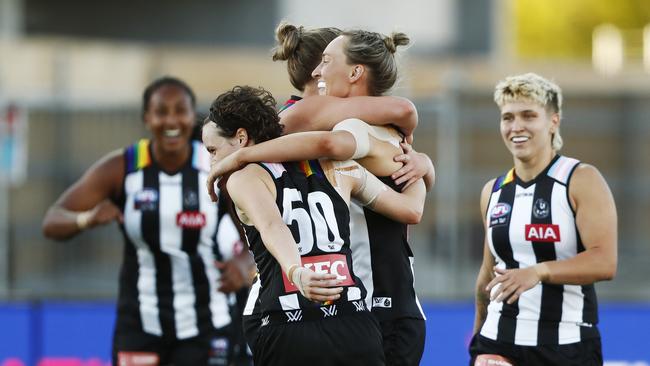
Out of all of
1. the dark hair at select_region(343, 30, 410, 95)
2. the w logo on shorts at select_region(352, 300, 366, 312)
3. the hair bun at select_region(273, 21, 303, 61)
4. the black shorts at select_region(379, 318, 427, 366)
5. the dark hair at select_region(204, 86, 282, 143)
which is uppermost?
the hair bun at select_region(273, 21, 303, 61)

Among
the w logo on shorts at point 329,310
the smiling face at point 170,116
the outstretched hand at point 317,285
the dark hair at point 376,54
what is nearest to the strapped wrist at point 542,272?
the dark hair at point 376,54

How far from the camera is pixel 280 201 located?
4.32m

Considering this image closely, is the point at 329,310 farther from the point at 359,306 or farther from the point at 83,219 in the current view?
the point at 83,219

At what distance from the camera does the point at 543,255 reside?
558 cm

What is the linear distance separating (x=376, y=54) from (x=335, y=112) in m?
0.29

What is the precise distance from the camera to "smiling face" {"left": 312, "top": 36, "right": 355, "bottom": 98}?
4.65 metres

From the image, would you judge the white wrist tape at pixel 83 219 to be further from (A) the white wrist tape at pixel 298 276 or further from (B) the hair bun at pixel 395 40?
(A) the white wrist tape at pixel 298 276

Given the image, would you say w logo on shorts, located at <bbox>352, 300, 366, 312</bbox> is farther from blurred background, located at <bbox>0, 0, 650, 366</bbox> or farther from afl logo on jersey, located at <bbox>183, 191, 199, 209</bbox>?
afl logo on jersey, located at <bbox>183, 191, 199, 209</bbox>

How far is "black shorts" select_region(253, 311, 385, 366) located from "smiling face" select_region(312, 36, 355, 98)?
3.16 feet

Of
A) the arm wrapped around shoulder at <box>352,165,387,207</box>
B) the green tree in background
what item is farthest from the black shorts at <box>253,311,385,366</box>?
the green tree in background

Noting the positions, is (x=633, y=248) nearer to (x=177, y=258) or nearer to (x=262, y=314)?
(x=177, y=258)

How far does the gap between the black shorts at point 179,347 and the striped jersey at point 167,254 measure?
42mm

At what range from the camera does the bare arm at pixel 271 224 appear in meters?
3.98

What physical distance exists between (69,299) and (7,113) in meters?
2.50
